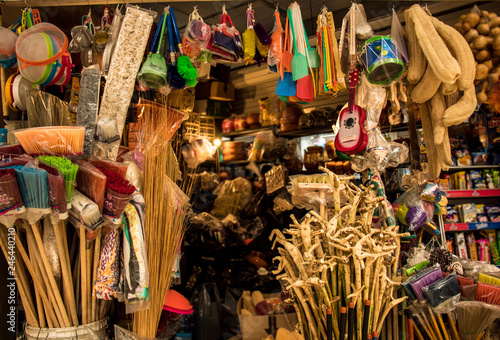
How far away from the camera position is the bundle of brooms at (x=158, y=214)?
5.50ft

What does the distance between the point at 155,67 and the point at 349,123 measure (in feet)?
3.95

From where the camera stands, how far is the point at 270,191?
3758 mm

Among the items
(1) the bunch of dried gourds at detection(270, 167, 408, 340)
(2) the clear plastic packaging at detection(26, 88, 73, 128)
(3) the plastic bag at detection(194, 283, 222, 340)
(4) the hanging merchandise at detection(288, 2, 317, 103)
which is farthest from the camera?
(3) the plastic bag at detection(194, 283, 222, 340)

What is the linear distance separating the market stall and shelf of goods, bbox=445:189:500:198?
0.02 metres

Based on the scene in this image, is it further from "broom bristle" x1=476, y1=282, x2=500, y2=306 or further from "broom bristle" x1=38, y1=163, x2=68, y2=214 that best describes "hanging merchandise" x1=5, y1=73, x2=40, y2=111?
"broom bristle" x1=476, y1=282, x2=500, y2=306

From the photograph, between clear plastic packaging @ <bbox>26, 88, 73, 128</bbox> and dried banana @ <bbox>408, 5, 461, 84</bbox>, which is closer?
clear plastic packaging @ <bbox>26, 88, 73, 128</bbox>

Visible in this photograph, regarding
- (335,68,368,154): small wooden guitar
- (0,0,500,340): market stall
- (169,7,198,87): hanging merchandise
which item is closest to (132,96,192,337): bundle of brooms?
(0,0,500,340): market stall

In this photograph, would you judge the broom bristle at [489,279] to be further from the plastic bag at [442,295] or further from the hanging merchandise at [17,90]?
the hanging merchandise at [17,90]

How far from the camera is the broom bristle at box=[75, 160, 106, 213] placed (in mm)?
1391

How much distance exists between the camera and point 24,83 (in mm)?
1929

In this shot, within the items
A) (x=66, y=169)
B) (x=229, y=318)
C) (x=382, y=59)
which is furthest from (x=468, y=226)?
(x=66, y=169)

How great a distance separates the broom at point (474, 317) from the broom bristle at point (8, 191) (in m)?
1.94

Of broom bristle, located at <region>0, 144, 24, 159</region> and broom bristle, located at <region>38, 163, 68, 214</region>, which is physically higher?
broom bristle, located at <region>0, 144, 24, 159</region>

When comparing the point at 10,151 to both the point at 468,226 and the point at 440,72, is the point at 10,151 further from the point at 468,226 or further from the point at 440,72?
the point at 468,226
